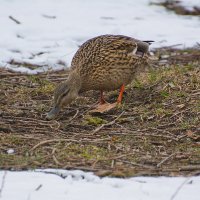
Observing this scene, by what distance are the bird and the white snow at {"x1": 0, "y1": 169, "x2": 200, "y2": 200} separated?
6.83ft

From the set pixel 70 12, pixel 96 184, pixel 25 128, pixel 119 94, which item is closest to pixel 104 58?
pixel 119 94

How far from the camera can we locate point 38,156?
17.9ft

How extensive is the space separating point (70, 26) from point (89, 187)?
650 cm

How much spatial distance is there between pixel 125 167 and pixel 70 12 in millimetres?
6796

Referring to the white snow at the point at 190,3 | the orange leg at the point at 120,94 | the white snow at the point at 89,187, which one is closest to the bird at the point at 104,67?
the orange leg at the point at 120,94

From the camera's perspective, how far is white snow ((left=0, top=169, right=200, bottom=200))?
4.54 meters

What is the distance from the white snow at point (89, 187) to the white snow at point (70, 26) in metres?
4.23

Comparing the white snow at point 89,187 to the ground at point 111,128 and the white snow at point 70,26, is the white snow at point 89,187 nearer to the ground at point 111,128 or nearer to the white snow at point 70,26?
the ground at point 111,128

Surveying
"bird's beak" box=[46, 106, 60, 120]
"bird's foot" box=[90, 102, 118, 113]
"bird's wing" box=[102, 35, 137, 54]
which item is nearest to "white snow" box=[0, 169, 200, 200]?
"bird's beak" box=[46, 106, 60, 120]

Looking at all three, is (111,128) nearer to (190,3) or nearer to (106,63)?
(106,63)

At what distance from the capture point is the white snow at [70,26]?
32.0 ft

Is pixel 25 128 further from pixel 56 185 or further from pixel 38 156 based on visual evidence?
pixel 56 185

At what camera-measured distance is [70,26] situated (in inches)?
433

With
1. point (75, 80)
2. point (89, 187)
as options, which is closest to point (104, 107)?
point (75, 80)
